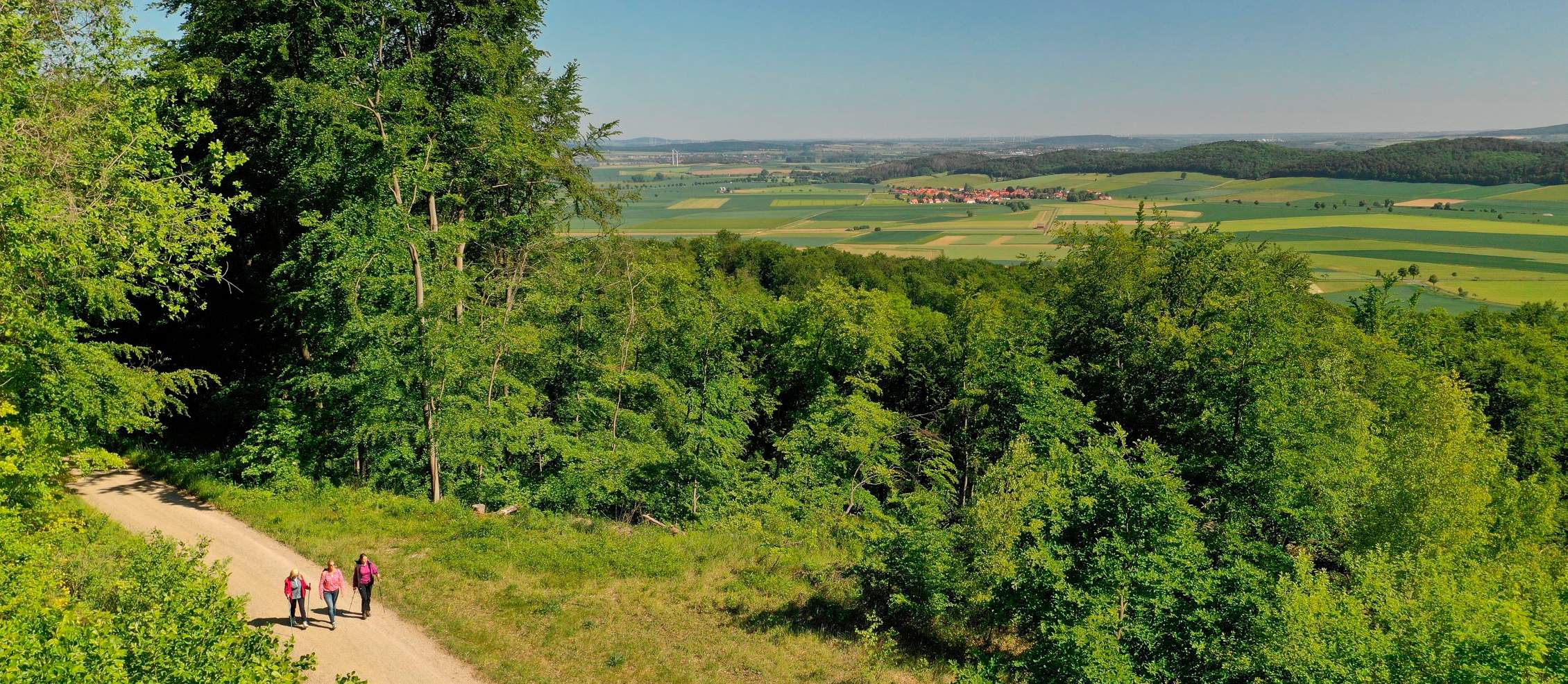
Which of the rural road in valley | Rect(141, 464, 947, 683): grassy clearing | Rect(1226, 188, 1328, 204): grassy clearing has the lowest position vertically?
Rect(141, 464, 947, 683): grassy clearing

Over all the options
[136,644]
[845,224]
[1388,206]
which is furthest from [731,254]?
[1388,206]

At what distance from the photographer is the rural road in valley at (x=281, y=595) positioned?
45.4 feet

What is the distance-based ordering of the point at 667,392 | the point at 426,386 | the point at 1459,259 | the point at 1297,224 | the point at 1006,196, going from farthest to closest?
the point at 1006,196 → the point at 1297,224 → the point at 1459,259 → the point at 667,392 → the point at 426,386

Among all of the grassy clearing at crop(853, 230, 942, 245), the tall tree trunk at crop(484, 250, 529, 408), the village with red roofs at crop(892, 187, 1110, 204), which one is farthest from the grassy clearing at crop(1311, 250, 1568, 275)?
the tall tree trunk at crop(484, 250, 529, 408)

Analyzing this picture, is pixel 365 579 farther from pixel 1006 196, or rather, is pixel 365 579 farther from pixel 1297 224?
pixel 1006 196

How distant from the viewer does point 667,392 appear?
26.3m

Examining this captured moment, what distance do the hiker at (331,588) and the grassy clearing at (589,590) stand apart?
1.46m

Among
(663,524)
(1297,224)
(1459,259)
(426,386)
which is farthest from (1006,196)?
(426,386)

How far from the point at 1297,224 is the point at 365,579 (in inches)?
6078

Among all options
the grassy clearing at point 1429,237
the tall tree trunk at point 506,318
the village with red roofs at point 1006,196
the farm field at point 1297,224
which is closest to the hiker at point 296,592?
the tall tree trunk at point 506,318

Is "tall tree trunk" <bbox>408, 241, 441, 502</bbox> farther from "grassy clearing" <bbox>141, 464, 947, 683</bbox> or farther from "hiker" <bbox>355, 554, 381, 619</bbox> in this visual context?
"hiker" <bbox>355, 554, 381, 619</bbox>

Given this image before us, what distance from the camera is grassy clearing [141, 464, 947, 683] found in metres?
15.3

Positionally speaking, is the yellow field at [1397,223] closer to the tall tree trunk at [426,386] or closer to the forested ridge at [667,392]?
the forested ridge at [667,392]

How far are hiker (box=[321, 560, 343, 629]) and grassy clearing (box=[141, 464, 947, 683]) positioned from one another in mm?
1458
